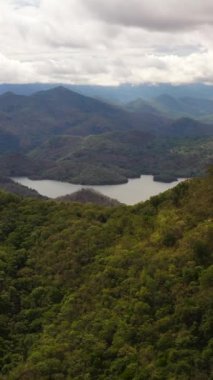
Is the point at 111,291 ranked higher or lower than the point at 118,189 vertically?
higher

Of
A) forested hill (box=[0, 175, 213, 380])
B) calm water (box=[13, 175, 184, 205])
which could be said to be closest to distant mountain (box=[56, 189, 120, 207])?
calm water (box=[13, 175, 184, 205])

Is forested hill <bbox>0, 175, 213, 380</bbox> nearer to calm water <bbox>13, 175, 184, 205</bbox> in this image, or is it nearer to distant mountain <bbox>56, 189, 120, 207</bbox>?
distant mountain <bbox>56, 189, 120, 207</bbox>

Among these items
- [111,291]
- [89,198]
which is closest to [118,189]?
[89,198]

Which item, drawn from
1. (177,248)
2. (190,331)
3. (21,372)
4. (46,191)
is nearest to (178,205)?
(177,248)

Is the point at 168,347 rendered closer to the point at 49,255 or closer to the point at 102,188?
the point at 49,255

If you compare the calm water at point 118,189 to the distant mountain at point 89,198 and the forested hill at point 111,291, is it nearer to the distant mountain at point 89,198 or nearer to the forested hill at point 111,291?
the distant mountain at point 89,198

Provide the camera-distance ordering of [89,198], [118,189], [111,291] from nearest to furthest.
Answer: [111,291]
[89,198]
[118,189]

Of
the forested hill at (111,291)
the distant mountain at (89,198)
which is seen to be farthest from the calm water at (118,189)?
the forested hill at (111,291)

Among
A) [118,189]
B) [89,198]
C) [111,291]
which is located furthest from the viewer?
[118,189]

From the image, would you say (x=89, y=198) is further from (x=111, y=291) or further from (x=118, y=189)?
(x=111, y=291)
